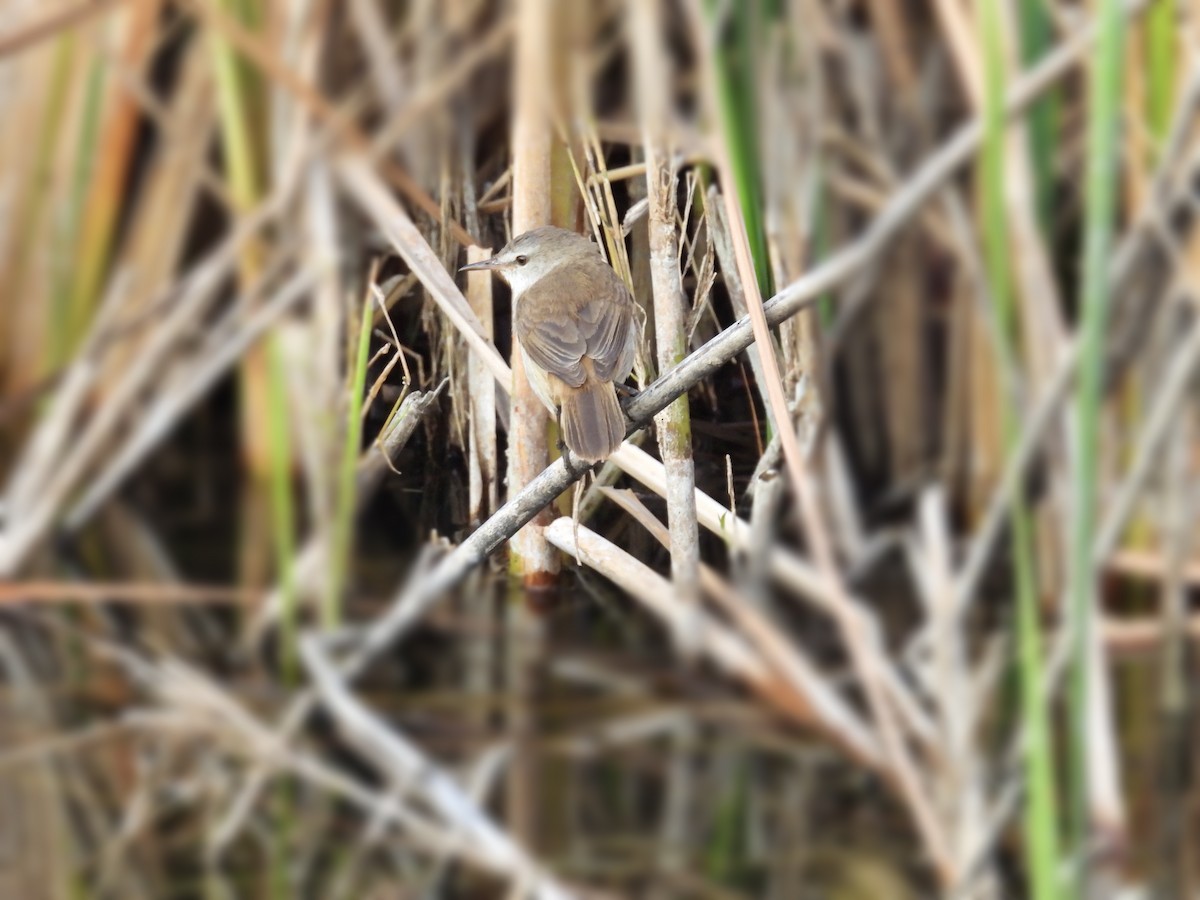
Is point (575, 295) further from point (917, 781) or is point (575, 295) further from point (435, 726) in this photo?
point (435, 726)

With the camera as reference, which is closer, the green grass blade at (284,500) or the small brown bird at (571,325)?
the small brown bird at (571,325)

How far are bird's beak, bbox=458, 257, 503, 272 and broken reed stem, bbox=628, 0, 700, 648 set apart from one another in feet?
0.11

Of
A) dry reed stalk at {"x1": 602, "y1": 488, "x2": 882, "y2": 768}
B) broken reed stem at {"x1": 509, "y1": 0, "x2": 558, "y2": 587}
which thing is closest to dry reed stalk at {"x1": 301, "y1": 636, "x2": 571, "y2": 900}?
dry reed stalk at {"x1": 602, "y1": 488, "x2": 882, "y2": 768}

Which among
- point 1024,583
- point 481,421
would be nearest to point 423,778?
point 1024,583

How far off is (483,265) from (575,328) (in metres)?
0.03

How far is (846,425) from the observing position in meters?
1.65

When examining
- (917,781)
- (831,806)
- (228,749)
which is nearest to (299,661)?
(228,749)

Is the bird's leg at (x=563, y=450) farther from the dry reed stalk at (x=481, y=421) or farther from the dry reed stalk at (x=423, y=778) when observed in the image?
the dry reed stalk at (x=423, y=778)

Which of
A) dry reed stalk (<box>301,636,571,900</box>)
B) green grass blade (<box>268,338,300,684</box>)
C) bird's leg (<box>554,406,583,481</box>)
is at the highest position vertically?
bird's leg (<box>554,406,583,481</box>)

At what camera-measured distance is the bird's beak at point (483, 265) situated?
0.31 meters

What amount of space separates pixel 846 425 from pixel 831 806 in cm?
42

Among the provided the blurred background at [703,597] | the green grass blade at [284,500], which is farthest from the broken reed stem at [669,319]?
the green grass blade at [284,500]

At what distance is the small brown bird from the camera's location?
1.02ft

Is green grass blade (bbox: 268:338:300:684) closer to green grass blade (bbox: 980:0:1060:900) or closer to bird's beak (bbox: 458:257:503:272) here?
green grass blade (bbox: 980:0:1060:900)
